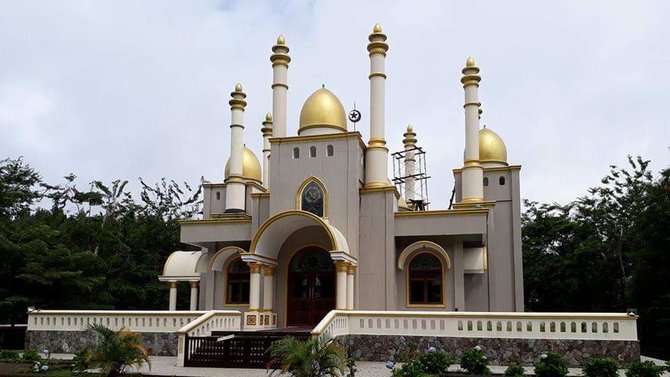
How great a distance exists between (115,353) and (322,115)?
10387 millimetres

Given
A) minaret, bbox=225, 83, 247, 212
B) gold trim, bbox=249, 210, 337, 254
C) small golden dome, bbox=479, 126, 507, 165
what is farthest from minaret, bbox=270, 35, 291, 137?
small golden dome, bbox=479, 126, 507, 165

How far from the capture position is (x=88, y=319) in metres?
16.4

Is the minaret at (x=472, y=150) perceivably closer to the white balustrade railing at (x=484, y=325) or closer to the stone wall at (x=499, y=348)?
the white balustrade railing at (x=484, y=325)

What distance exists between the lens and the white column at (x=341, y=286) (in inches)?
662

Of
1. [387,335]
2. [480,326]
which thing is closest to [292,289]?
[387,335]

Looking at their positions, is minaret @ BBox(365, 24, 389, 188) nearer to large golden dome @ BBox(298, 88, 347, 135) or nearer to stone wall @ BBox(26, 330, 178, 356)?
large golden dome @ BBox(298, 88, 347, 135)

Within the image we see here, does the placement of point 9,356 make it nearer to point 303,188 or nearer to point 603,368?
point 303,188

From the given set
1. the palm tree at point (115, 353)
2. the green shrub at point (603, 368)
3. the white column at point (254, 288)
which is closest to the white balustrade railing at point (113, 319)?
the white column at point (254, 288)

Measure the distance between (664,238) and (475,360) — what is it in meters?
12.2

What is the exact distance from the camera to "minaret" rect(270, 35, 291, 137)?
19953mm

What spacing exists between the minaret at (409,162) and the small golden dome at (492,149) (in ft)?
11.2

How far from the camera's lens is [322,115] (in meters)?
19.5

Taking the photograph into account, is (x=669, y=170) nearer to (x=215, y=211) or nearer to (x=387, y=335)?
(x=387, y=335)

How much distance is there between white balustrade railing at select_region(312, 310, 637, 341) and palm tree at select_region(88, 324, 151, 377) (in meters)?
3.61
